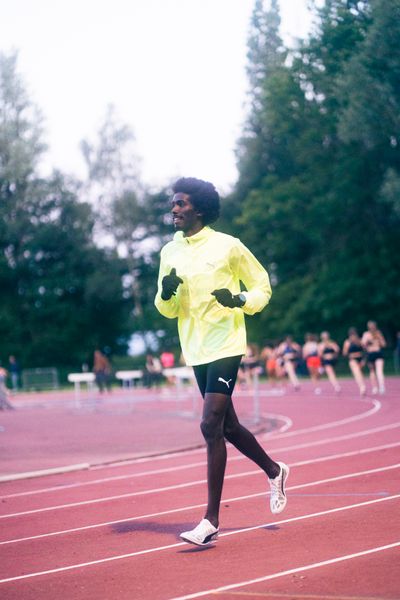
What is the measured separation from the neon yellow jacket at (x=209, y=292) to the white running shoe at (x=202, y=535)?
1015 millimetres

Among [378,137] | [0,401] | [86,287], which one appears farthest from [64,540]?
[86,287]

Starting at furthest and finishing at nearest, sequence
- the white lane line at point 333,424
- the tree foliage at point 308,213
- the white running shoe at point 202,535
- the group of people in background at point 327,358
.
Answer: the tree foliage at point 308,213 < the group of people in background at point 327,358 < the white lane line at point 333,424 < the white running shoe at point 202,535

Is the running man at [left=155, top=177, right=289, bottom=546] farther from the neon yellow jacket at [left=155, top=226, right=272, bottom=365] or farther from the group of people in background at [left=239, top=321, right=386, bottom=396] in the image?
the group of people in background at [left=239, top=321, right=386, bottom=396]

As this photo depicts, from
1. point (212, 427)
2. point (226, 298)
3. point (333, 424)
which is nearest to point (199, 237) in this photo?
point (226, 298)

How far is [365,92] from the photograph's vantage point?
24688mm

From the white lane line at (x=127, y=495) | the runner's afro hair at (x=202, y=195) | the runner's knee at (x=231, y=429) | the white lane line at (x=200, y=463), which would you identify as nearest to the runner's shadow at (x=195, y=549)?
the runner's knee at (x=231, y=429)

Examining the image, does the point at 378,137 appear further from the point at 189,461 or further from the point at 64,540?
the point at 64,540

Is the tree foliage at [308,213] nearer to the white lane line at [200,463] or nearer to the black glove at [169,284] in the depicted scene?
the white lane line at [200,463]

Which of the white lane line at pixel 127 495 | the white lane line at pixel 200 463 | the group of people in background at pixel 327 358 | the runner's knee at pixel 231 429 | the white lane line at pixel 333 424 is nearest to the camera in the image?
the runner's knee at pixel 231 429

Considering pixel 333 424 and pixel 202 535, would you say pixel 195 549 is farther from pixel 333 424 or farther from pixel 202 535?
pixel 333 424

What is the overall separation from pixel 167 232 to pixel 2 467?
57674mm

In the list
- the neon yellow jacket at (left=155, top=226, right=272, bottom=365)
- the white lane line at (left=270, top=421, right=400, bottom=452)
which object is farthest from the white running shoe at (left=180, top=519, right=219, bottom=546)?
the white lane line at (left=270, top=421, right=400, bottom=452)

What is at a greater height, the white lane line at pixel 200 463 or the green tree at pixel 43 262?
the green tree at pixel 43 262

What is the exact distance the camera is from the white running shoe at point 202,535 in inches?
265
